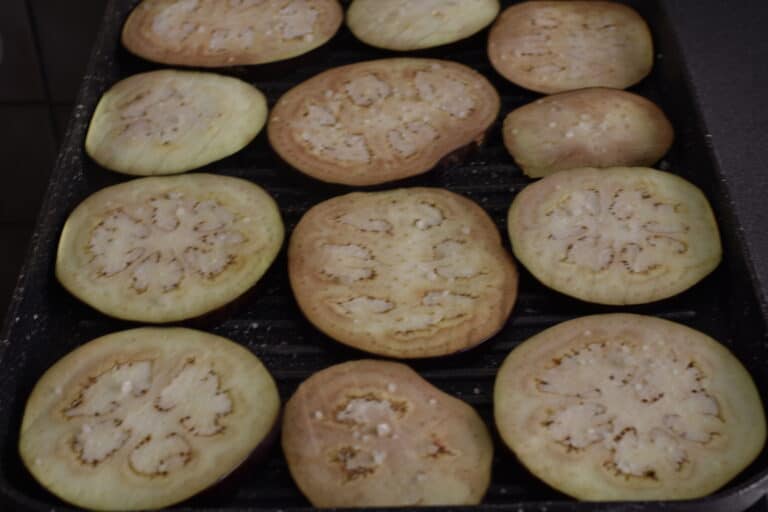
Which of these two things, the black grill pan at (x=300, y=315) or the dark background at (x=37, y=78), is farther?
the dark background at (x=37, y=78)

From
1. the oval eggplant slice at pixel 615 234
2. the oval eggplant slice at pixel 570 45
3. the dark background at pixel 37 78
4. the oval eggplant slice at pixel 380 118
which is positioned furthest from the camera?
the dark background at pixel 37 78

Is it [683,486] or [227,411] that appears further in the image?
[227,411]

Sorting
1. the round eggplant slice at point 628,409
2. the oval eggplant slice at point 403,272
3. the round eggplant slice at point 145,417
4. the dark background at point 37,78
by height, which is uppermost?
the round eggplant slice at point 628,409

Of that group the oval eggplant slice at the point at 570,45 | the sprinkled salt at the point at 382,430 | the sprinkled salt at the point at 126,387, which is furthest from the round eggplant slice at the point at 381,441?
the oval eggplant slice at the point at 570,45

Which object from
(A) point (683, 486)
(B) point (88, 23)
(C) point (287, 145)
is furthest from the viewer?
(B) point (88, 23)

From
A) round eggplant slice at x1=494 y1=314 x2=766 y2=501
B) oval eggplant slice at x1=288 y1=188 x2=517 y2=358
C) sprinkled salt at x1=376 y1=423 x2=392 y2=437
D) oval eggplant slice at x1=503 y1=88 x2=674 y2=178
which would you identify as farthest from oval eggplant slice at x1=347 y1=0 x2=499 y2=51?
sprinkled salt at x1=376 y1=423 x2=392 y2=437

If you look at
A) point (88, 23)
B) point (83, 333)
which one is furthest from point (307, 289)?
point (88, 23)

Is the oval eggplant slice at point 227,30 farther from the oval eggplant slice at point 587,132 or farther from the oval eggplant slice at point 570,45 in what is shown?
the oval eggplant slice at point 587,132

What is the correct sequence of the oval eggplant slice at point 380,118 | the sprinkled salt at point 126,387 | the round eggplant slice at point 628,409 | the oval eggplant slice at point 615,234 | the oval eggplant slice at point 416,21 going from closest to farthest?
the round eggplant slice at point 628,409 < the sprinkled salt at point 126,387 < the oval eggplant slice at point 615,234 < the oval eggplant slice at point 380,118 < the oval eggplant slice at point 416,21

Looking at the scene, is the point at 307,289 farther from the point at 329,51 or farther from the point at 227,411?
the point at 329,51
